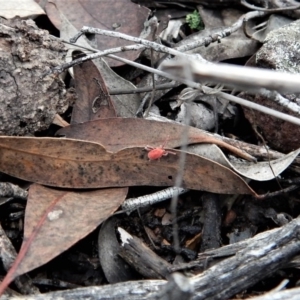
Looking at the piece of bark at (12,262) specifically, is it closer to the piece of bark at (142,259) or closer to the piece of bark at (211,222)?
the piece of bark at (142,259)

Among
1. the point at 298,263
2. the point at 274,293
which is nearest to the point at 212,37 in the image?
the point at 298,263

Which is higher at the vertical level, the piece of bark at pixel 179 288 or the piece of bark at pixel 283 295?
the piece of bark at pixel 179 288

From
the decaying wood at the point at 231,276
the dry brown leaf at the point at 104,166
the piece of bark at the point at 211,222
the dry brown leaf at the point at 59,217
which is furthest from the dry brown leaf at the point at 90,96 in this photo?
the decaying wood at the point at 231,276

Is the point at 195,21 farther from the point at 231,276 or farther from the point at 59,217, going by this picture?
the point at 231,276

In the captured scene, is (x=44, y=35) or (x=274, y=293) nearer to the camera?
(x=274, y=293)

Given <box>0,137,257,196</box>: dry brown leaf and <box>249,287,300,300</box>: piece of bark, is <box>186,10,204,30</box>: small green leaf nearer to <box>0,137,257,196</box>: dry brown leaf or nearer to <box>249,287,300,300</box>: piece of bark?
<box>0,137,257,196</box>: dry brown leaf

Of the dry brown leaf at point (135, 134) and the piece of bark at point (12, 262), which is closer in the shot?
the piece of bark at point (12, 262)

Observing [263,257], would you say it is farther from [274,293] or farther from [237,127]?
[237,127]
